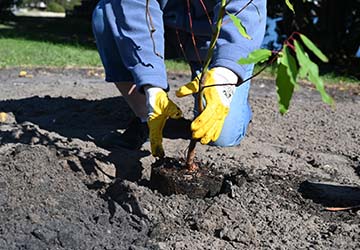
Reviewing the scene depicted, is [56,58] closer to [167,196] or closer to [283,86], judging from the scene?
[167,196]

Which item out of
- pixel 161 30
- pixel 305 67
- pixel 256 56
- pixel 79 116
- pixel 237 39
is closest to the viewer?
pixel 305 67

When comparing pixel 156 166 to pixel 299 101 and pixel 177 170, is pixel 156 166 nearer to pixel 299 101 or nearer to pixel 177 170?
pixel 177 170

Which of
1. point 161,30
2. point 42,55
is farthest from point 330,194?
point 42,55

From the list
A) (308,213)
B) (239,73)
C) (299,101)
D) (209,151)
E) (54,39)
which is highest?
(239,73)

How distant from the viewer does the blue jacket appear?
245 cm

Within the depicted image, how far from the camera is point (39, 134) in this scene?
2.92 meters

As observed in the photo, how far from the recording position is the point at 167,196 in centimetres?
226

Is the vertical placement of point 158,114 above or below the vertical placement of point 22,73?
above

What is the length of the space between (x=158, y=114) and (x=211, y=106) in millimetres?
268

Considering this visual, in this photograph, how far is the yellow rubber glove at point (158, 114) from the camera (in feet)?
7.66

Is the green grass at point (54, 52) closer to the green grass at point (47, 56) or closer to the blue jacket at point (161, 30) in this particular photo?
the green grass at point (47, 56)

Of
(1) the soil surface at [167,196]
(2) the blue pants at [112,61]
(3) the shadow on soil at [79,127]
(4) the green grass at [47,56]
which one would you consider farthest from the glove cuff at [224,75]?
(4) the green grass at [47,56]

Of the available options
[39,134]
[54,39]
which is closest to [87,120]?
[39,134]

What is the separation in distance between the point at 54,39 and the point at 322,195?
26.2ft
